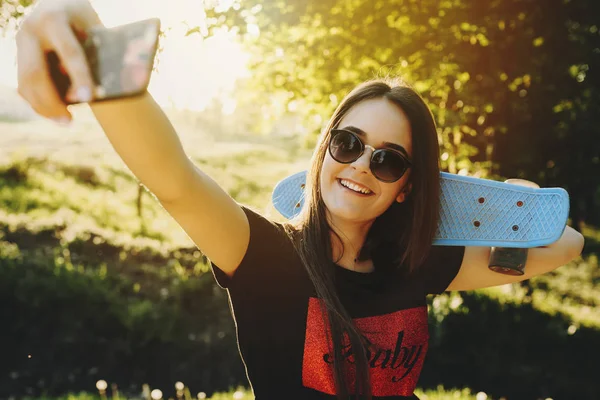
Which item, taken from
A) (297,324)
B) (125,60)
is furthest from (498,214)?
(125,60)

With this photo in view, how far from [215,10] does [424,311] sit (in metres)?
2.85

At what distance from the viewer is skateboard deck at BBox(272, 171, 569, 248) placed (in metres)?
1.85

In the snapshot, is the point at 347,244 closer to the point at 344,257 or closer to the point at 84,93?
the point at 344,257

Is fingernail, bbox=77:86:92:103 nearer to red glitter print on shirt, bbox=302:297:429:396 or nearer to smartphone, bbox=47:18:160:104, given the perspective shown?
smartphone, bbox=47:18:160:104

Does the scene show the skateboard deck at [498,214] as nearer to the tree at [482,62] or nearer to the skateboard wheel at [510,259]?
the skateboard wheel at [510,259]

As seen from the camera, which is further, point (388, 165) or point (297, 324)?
point (388, 165)

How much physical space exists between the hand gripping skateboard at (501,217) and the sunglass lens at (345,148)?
0.43 metres

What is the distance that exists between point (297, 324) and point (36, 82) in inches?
39.6

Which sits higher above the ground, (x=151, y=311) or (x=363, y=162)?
(x=363, y=162)

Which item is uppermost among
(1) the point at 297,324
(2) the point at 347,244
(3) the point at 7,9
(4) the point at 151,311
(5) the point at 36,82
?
(5) the point at 36,82

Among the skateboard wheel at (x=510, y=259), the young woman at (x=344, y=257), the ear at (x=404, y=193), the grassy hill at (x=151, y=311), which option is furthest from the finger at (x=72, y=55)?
the grassy hill at (x=151, y=311)

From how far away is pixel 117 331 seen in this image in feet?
16.0

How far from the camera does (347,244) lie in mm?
1752

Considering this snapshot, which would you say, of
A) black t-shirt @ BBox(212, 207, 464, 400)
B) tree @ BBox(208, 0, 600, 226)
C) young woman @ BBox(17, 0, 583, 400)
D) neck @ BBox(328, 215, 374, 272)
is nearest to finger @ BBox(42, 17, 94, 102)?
young woman @ BBox(17, 0, 583, 400)
